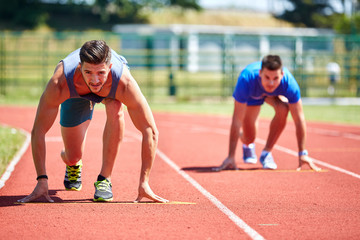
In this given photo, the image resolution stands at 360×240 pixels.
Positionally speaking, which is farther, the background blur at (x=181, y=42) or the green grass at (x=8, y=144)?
the background blur at (x=181, y=42)

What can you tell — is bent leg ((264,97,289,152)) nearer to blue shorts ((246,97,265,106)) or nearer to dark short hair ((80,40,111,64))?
blue shorts ((246,97,265,106))

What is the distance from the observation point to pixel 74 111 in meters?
6.11

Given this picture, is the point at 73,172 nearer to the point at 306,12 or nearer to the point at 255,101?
the point at 255,101

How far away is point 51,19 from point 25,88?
31.5 meters

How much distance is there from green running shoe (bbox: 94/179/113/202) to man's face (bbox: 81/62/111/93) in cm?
107

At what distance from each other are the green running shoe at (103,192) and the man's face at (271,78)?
102 inches

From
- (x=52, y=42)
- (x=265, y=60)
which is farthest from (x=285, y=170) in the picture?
(x=52, y=42)

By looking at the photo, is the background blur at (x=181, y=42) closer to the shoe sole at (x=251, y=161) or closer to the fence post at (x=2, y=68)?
the fence post at (x=2, y=68)

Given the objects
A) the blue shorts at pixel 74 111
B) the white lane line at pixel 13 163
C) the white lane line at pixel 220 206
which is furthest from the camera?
the white lane line at pixel 13 163

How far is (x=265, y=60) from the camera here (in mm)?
7195

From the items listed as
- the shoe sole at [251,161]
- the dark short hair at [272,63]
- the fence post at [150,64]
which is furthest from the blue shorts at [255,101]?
the fence post at [150,64]

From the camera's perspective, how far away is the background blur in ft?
85.5

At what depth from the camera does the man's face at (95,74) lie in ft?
16.3

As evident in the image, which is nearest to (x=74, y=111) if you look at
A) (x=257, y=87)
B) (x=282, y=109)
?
(x=257, y=87)
